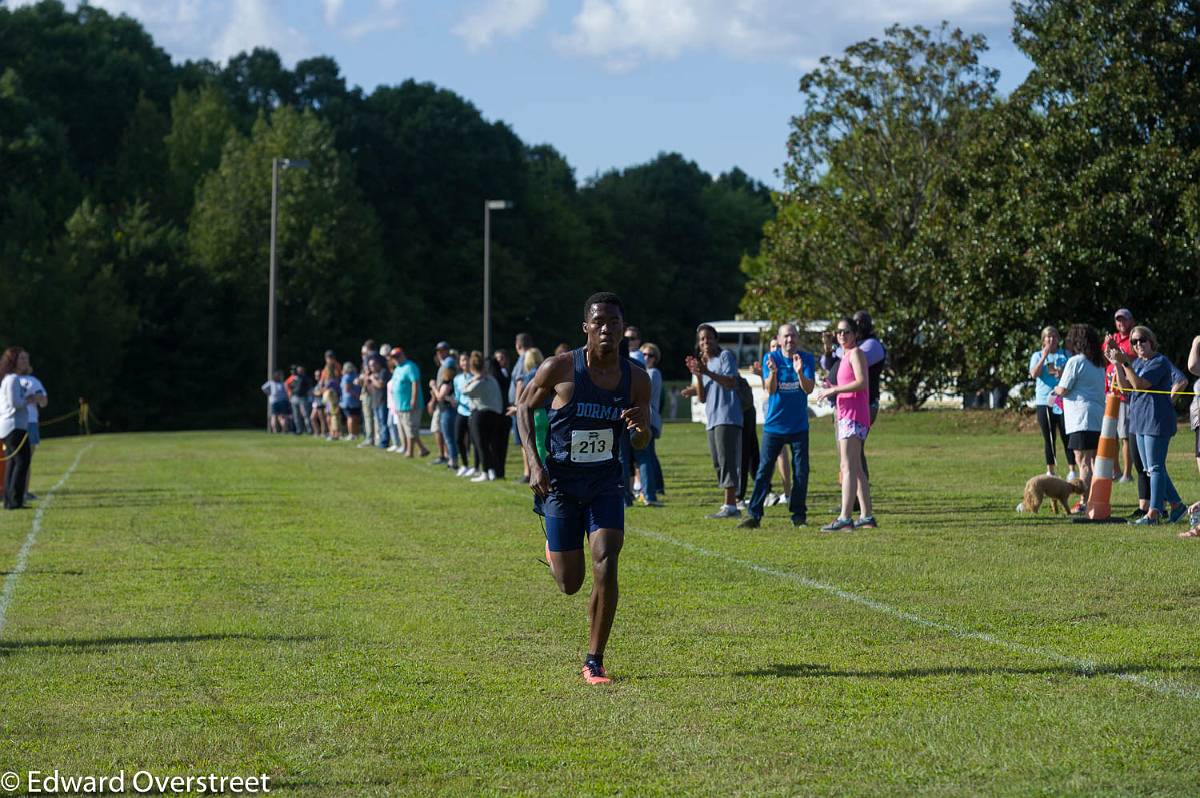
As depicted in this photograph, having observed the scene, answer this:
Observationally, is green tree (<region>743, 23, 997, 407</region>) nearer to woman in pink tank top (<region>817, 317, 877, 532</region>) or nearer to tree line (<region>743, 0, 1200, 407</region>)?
tree line (<region>743, 0, 1200, 407</region>)

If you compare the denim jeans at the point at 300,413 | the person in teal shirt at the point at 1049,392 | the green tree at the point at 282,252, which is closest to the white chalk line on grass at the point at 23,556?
the person in teal shirt at the point at 1049,392

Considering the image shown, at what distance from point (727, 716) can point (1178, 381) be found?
9.47 meters

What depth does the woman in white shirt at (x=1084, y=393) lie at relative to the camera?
16219 mm

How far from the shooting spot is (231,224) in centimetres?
6806

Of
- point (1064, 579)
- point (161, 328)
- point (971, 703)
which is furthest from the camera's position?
point (161, 328)

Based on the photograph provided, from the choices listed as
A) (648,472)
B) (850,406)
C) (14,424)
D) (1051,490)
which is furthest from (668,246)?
(850,406)

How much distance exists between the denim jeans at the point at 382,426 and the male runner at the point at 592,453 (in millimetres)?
25606

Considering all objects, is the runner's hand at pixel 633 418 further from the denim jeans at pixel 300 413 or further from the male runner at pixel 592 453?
the denim jeans at pixel 300 413

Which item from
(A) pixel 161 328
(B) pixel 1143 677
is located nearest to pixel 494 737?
(B) pixel 1143 677

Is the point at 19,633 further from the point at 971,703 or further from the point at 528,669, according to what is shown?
the point at 971,703

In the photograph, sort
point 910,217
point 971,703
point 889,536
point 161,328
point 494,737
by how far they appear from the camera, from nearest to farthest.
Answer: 1. point 494,737
2. point 971,703
3. point 889,536
4. point 910,217
5. point 161,328

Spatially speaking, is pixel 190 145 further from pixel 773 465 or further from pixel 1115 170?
pixel 773 465

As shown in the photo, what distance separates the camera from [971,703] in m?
7.49

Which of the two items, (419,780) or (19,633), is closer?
(419,780)
